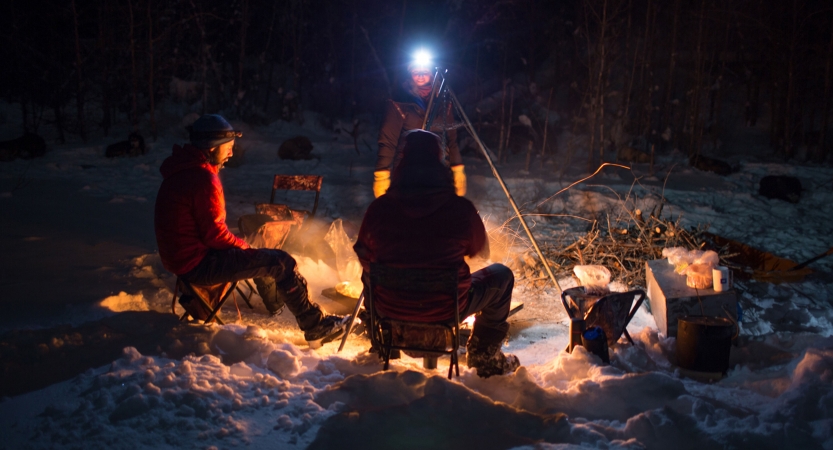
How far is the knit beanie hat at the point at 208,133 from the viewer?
3732mm

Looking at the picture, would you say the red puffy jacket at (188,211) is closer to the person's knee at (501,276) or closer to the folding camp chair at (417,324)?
the folding camp chair at (417,324)

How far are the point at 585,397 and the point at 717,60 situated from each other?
16.0m

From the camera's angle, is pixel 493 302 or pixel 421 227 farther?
pixel 493 302

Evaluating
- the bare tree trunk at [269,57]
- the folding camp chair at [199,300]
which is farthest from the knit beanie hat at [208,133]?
the bare tree trunk at [269,57]

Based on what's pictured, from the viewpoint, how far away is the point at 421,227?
113 inches

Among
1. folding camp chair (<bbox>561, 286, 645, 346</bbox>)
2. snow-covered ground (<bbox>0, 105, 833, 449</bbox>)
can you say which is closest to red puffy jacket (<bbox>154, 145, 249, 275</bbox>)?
snow-covered ground (<bbox>0, 105, 833, 449</bbox>)

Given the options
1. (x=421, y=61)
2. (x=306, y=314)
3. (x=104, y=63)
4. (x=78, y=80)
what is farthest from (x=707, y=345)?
(x=104, y=63)

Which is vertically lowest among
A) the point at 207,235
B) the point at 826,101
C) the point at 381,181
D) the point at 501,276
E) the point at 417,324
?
the point at 417,324

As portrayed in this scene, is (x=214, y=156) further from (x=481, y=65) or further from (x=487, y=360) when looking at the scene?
(x=481, y=65)

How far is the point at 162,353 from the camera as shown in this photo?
3098mm

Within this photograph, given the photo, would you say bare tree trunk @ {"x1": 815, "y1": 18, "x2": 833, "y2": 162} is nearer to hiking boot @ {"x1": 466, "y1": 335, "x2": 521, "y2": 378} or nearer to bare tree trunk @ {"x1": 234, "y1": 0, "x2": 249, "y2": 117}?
hiking boot @ {"x1": 466, "y1": 335, "x2": 521, "y2": 378}

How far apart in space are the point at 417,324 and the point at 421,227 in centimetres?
56

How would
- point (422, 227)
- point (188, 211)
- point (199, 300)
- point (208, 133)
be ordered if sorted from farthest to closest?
point (199, 300), point (208, 133), point (188, 211), point (422, 227)

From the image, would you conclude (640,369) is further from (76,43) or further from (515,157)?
(76,43)
